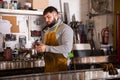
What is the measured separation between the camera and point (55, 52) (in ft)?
7.63

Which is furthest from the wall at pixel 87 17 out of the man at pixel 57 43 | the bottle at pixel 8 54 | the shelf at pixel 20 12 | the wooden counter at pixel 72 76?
the wooden counter at pixel 72 76

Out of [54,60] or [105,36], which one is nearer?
[54,60]

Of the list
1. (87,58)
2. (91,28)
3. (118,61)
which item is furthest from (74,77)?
(91,28)

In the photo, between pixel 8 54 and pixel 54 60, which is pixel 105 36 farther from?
pixel 54 60

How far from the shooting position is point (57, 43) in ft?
8.11

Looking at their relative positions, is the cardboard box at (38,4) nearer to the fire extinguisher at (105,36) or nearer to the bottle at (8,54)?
the bottle at (8,54)

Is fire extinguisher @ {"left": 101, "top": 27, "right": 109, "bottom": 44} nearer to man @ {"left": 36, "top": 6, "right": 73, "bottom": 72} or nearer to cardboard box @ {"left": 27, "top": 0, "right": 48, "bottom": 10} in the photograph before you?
cardboard box @ {"left": 27, "top": 0, "right": 48, "bottom": 10}

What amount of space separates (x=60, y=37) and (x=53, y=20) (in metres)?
Answer: 0.21

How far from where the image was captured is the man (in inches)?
91.5

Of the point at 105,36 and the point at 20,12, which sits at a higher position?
the point at 20,12

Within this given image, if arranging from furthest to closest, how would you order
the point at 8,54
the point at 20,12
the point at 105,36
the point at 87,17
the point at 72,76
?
1. the point at 87,17
2. the point at 105,36
3. the point at 20,12
4. the point at 8,54
5. the point at 72,76

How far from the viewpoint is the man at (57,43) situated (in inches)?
91.5

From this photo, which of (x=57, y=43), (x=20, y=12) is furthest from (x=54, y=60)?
(x=20, y=12)

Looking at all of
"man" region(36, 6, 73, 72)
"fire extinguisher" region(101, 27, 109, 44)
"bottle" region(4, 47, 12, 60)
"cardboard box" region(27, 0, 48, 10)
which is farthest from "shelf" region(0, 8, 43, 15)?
"fire extinguisher" region(101, 27, 109, 44)
